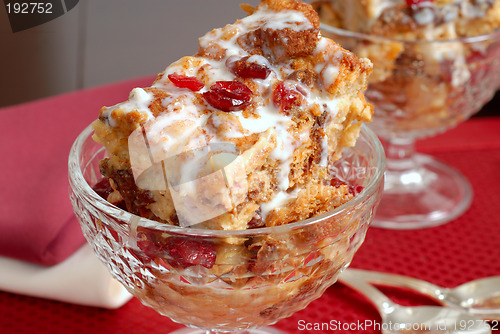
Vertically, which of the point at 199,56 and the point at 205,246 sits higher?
the point at 199,56

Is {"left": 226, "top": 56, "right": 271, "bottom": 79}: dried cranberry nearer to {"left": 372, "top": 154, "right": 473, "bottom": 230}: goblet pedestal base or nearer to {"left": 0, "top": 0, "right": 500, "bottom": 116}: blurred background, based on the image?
{"left": 0, "top": 0, "right": 500, "bottom": 116}: blurred background

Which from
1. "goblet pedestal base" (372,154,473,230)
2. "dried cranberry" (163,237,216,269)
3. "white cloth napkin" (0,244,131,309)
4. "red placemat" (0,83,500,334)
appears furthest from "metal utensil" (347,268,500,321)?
"dried cranberry" (163,237,216,269)

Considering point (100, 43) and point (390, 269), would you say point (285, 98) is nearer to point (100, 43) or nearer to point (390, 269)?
point (390, 269)

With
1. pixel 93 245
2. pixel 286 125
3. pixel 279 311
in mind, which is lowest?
pixel 279 311

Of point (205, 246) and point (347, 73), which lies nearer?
point (205, 246)

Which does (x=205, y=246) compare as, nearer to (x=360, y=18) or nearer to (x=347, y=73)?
(x=347, y=73)

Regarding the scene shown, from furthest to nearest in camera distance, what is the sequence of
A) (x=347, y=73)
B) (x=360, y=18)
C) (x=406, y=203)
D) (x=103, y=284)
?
(x=406, y=203) → (x=360, y=18) → (x=103, y=284) → (x=347, y=73)

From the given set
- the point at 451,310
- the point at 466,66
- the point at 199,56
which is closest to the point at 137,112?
the point at 199,56
